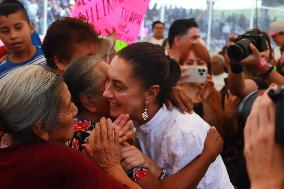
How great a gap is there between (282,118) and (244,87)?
2368 mm

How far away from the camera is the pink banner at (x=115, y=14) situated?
3299 millimetres

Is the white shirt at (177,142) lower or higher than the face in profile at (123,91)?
lower

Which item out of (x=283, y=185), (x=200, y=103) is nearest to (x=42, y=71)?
(x=283, y=185)

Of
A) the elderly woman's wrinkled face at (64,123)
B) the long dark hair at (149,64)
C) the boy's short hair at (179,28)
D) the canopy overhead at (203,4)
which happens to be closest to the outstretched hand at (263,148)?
the elderly woman's wrinkled face at (64,123)

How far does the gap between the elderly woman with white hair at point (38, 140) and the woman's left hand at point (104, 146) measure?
111mm

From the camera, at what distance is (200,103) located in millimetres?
3053

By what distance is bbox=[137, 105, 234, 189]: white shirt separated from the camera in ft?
6.67

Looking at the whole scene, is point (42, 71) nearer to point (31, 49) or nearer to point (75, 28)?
point (75, 28)

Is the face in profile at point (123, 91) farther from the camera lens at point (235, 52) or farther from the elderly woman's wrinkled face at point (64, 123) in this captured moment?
the camera lens at point (235, 52)

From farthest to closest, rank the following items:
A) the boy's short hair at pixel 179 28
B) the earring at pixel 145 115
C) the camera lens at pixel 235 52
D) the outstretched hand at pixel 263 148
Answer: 1. the boy's short hair at pixel 179 28
2. the camera lens at pixel 235 52
3. the earring at pixel 145 115
4. the outstretched hand at pixel 263 148

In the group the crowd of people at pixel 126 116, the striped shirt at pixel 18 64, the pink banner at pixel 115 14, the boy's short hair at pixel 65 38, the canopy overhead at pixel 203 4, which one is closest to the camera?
the crowd of people at pixel 126 116

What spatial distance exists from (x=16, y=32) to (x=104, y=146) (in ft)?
5.47

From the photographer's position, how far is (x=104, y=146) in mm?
1774

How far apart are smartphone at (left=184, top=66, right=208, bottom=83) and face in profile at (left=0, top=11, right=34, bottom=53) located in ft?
3.19
